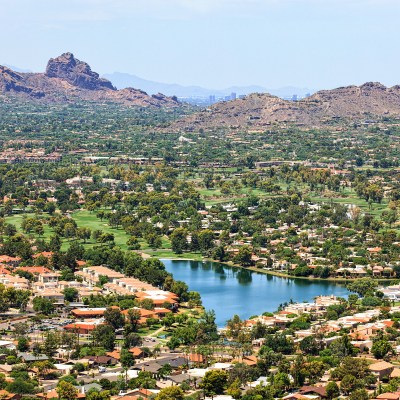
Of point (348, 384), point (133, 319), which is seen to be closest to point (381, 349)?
point (348, 384)

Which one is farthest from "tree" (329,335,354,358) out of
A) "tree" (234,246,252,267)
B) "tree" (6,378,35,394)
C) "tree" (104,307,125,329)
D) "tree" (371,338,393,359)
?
"tree" (234,246,252,267)

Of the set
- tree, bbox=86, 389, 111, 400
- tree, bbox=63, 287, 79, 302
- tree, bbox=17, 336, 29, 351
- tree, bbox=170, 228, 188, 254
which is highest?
tree, bbox=170, 228, 188, 254

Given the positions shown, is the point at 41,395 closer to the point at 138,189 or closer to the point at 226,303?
the point at 226,303

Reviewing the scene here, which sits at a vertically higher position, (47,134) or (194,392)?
Answer: (47,134)

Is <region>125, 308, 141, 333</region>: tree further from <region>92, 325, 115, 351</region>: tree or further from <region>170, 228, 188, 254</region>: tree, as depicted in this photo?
<region>170, 228, 188, 254</region>: tree

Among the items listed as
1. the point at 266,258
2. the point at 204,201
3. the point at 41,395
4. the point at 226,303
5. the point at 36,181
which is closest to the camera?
the point at 41,395

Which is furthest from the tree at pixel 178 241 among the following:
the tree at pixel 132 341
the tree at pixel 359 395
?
the tree at pixel 359 395

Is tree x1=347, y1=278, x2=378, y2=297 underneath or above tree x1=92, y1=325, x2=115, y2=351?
above

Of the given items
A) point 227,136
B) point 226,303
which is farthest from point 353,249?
point 227,136
